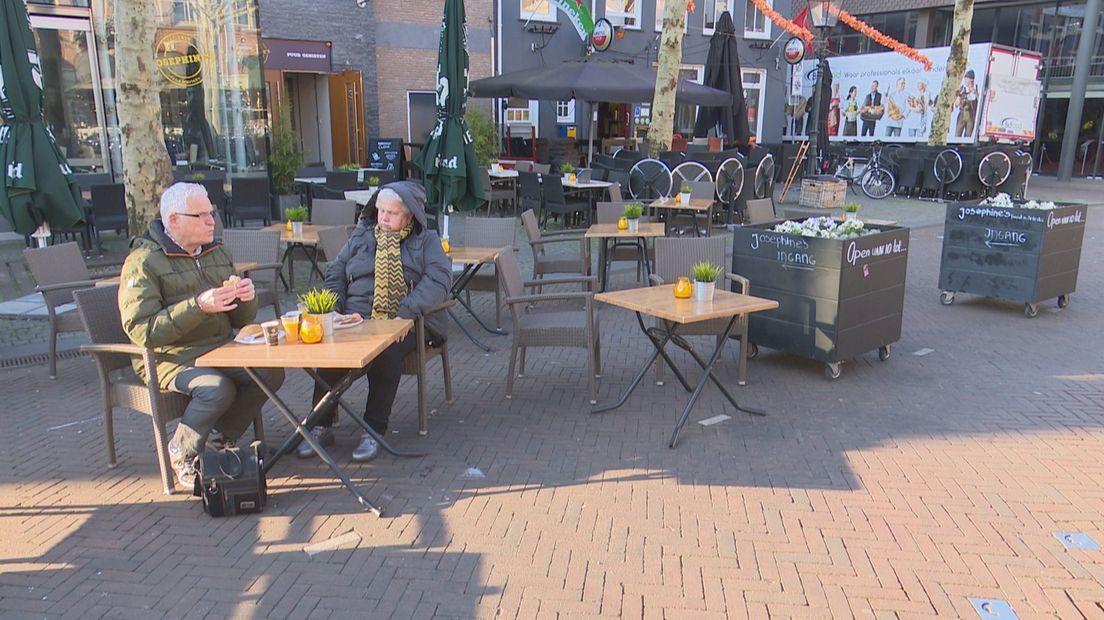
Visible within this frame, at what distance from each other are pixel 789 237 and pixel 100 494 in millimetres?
4477

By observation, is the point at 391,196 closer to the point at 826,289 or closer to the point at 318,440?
the point at 318,440

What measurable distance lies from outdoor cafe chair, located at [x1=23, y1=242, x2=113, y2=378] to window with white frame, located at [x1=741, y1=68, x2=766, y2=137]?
20.3 m

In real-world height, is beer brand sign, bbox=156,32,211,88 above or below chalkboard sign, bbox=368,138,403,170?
above

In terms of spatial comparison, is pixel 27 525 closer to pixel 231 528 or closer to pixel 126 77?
pixel 231 528

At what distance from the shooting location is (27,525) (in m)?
3.44

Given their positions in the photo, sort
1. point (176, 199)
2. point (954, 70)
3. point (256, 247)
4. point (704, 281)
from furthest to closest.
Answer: point (954, 70) < point (256, 247) < point (704, 281) < point (176, 199)

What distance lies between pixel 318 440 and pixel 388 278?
0.98m

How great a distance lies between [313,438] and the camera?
3.71 meters

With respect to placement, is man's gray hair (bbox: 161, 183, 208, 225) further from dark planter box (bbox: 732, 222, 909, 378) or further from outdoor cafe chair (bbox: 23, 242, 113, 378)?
dark planter box (bbox: 732, 222, 909, 378)

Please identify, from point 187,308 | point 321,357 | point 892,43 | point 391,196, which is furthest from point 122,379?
point 892,43

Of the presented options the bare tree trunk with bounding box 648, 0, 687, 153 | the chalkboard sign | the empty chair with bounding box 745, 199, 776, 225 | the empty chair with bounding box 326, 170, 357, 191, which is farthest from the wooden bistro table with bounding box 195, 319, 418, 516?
the chalkboard sign

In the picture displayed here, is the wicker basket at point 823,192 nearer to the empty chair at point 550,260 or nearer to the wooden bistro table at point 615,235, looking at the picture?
the wooden bistro table at point 615,235

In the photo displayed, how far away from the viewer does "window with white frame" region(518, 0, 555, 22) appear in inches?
739

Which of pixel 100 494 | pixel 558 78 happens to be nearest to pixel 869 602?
pixel 100 494
